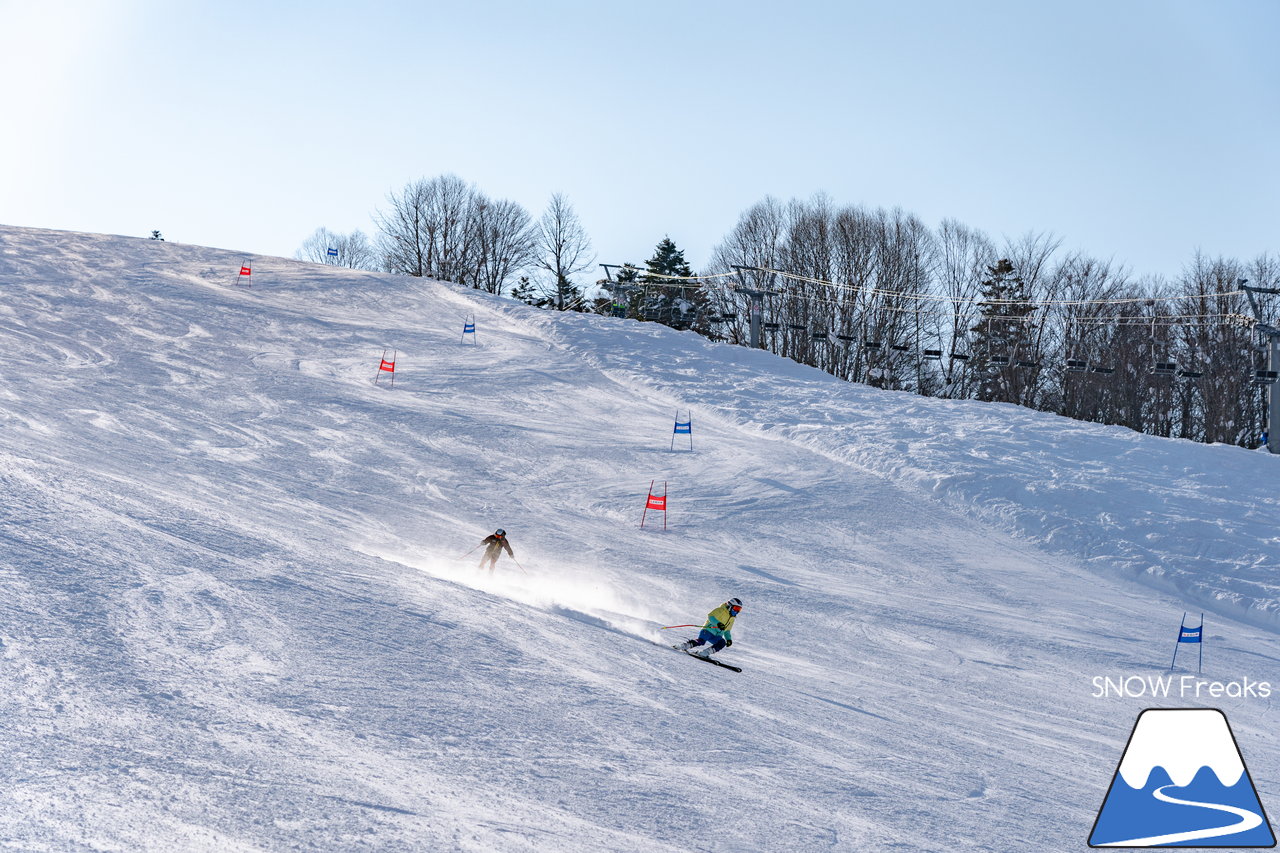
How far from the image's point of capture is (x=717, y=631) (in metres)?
11.8

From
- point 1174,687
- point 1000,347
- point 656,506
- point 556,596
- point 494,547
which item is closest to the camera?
point 1174,687

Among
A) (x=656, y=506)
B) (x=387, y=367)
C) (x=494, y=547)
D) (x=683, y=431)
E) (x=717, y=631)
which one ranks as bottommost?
(x=717, y=631)

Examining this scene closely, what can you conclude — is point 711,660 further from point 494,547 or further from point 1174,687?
point 1174,687

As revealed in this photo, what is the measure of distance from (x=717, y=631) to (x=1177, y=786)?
20.7 ft

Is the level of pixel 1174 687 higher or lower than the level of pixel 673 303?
lower

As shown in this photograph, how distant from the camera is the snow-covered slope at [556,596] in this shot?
22.3 ft

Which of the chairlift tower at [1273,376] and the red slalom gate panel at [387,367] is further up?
the chairlift tower at [1273,376]

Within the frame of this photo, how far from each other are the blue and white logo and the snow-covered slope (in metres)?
1.08

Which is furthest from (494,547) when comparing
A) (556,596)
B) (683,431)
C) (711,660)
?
(683,431)

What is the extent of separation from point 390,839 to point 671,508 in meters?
14.2

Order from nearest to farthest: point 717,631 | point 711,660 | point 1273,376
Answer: point 711,660
point 717,631
point 1273,376

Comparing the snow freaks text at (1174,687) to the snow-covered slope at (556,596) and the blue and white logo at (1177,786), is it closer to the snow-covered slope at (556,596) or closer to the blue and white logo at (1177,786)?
the snow-covered slope at (556,596)

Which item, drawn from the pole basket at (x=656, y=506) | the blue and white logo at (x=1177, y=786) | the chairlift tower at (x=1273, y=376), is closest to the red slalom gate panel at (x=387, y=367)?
the pole basket at (x=656, y=506)

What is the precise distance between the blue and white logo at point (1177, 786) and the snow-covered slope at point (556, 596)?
1.08 meters
